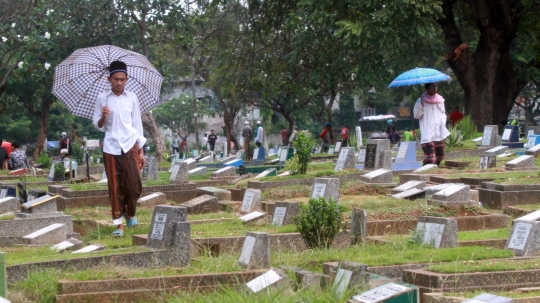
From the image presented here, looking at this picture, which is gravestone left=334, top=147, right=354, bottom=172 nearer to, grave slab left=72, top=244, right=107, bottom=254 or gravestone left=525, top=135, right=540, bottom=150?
gravestone left=525, top=135, right=540, bottom=150

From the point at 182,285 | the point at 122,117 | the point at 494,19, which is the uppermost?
the point at 494,19

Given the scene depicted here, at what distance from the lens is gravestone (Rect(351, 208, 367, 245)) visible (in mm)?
7867

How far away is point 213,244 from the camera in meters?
8.03

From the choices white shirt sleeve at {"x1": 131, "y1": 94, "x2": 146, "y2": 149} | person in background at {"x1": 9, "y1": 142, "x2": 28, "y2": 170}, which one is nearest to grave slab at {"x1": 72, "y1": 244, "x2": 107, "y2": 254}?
white shirt sleeve at {"x1": 131, "y1": 94, "x2": 146, "y2": 149}

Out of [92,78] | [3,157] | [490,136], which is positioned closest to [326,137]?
[3,157]

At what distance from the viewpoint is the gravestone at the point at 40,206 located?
10.1 metres

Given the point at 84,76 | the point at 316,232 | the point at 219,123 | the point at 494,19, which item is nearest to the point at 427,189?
the point at 316,232

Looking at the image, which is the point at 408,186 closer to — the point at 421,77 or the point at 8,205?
the point at 421,77

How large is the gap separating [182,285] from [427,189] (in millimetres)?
4912

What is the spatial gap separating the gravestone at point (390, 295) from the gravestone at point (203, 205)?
6125 millimetres

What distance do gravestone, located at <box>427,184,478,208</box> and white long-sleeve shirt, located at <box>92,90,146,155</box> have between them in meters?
3.29

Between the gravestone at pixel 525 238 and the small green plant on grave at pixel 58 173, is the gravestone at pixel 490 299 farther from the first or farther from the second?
the small green plant on grave at pixel 58 173

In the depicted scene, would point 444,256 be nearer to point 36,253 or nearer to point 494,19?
point 36,253

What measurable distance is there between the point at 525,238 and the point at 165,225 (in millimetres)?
2872
